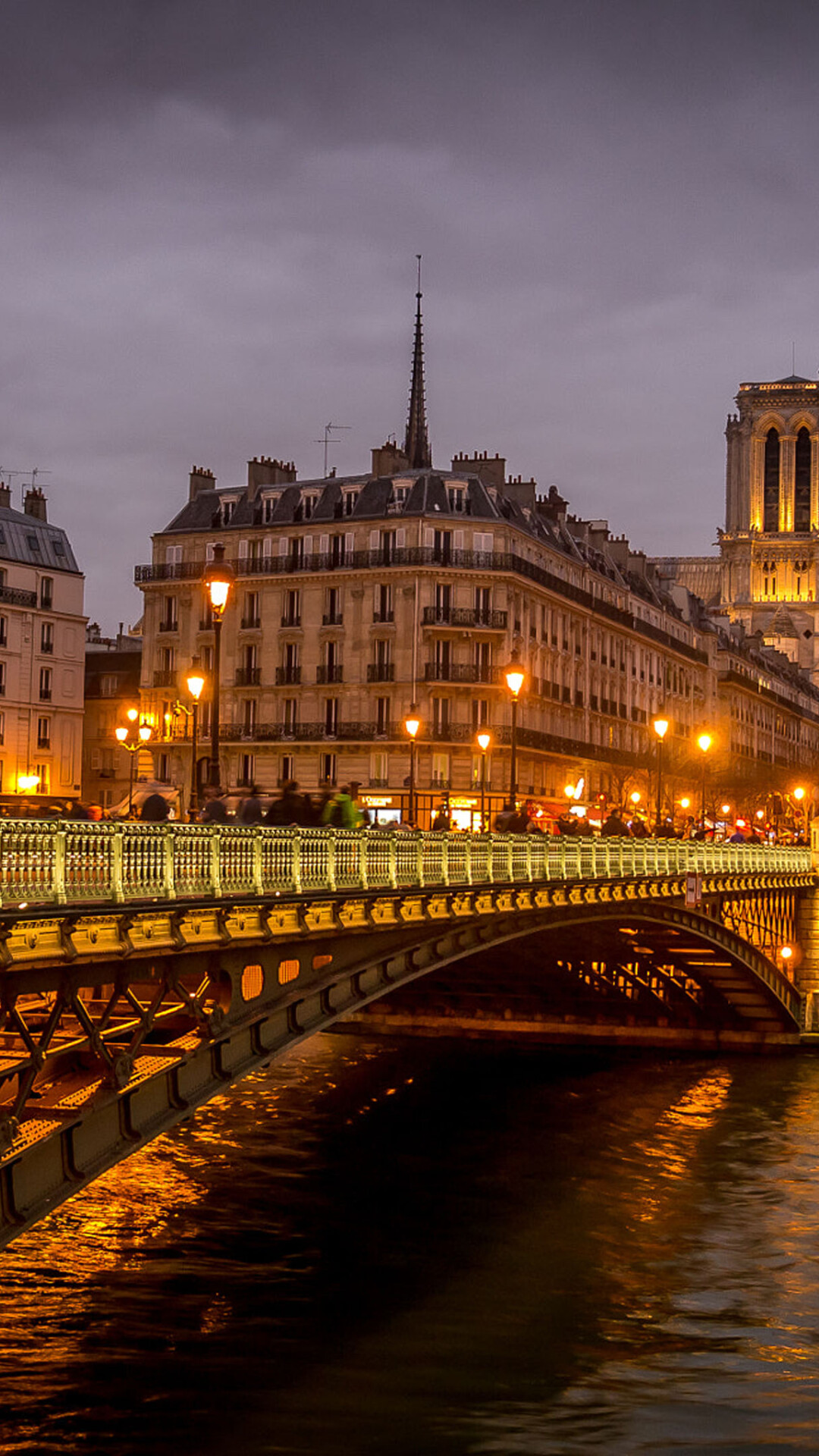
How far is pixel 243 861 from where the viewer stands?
22.1 metres

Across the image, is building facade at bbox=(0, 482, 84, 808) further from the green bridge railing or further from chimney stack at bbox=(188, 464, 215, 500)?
the green bridge railing

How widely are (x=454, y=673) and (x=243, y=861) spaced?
58.0 meters

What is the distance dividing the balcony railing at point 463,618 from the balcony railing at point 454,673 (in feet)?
5.24

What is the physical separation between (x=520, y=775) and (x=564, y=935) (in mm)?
29999

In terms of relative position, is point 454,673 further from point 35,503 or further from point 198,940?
point 198,940

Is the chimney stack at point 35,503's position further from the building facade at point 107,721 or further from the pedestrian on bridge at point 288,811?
the pedestrian on bridge at point 288,811

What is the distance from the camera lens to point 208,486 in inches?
3632

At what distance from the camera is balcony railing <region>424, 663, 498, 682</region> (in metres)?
79.6

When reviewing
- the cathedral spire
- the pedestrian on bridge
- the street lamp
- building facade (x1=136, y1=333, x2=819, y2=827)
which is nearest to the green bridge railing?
the pedestrian on bridge

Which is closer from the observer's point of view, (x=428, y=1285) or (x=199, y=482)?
(x=428, y=1285)

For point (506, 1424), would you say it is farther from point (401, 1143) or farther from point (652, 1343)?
point (401, 1143)

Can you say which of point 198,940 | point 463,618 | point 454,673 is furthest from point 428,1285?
point 463,618

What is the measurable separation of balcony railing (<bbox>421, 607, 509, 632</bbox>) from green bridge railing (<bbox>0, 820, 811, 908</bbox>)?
41.4 meters

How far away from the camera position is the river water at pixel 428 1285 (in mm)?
22797
